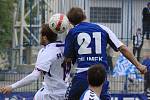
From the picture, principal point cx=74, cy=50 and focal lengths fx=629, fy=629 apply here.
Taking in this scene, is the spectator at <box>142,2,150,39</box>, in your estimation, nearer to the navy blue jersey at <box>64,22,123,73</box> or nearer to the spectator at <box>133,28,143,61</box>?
the spectator at <box>133,28,143,61</box>

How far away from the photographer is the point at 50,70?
8.36 metres

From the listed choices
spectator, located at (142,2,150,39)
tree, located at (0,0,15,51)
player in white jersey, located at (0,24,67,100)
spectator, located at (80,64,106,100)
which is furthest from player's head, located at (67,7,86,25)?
tree, located at (0,0,15,51)

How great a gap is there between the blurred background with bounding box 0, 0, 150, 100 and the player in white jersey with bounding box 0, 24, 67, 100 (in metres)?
6.09

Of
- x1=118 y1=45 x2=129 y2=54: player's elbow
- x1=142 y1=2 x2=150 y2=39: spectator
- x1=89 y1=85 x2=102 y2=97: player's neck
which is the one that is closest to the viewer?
x1=89 y1=85 x2=102 y2=97: player's neck

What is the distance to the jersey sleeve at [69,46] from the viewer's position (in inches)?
307

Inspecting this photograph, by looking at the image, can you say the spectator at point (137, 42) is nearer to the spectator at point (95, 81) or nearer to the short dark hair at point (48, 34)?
the short dark hair at point (48, 34)

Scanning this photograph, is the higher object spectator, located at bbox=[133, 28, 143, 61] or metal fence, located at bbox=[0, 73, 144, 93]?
spectator, located at bbox=[133, 28, 143, 61]

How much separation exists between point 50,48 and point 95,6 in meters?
13.8

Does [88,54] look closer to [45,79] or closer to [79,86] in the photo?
[79,86]

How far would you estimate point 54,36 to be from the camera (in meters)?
8.48

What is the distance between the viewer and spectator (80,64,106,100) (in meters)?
6.78

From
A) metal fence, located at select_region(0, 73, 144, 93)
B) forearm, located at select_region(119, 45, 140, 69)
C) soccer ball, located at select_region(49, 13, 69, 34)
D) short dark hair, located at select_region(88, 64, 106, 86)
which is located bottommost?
metal fence, located at select_region(0, 73, 144, 93)

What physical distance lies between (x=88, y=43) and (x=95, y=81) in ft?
3.21

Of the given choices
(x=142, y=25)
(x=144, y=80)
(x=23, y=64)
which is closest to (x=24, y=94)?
(x=144, y=80)
